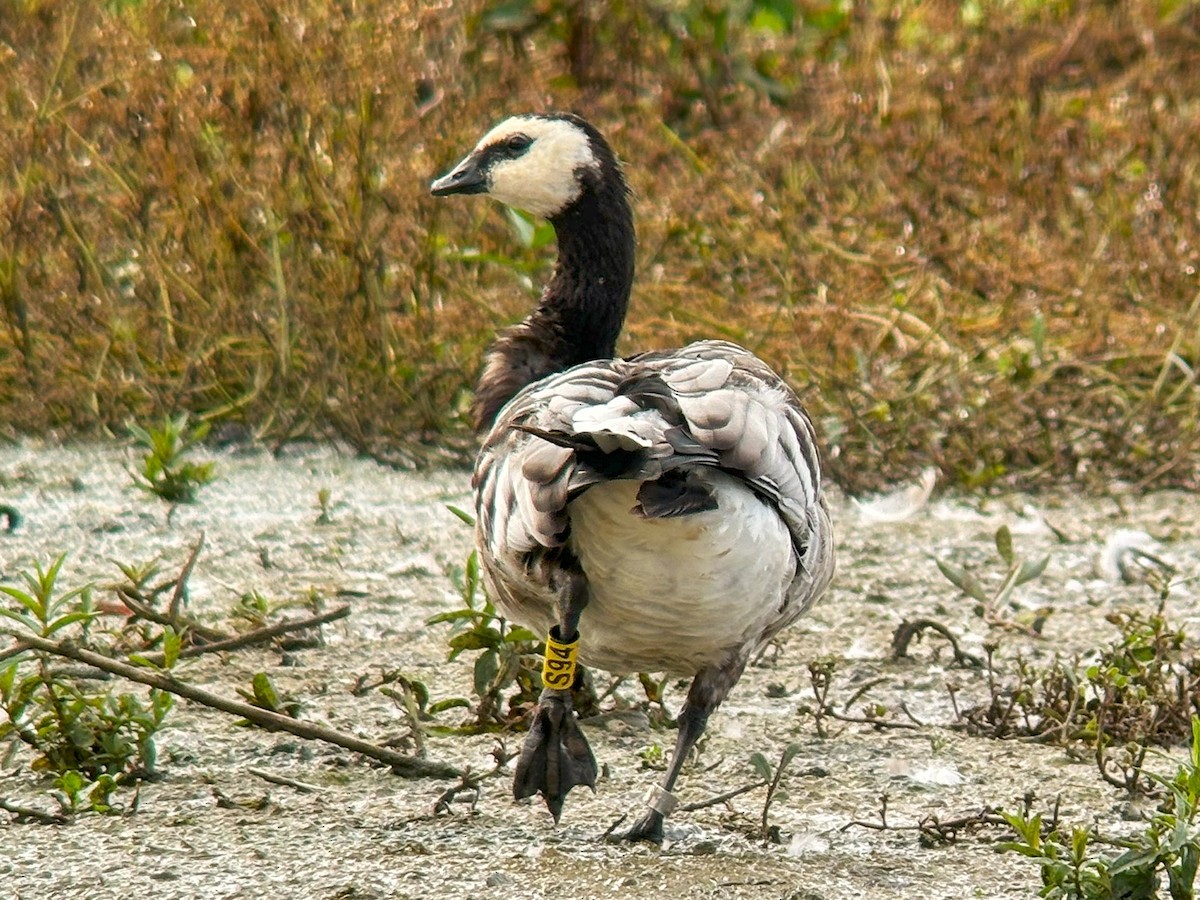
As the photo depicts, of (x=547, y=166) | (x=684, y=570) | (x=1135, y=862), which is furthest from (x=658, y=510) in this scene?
(x=547, y=166)

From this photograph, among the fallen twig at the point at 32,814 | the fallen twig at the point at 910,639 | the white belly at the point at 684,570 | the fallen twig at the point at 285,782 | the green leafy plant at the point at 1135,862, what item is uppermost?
the white belly at the point at 684,570

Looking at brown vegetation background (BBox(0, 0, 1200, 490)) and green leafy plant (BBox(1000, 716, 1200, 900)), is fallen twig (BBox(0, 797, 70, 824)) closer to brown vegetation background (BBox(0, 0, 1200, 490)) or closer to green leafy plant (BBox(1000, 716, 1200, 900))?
green leafy plant (BBox(1000, 716, 1200, 900))

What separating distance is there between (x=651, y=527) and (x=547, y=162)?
1.65 metres

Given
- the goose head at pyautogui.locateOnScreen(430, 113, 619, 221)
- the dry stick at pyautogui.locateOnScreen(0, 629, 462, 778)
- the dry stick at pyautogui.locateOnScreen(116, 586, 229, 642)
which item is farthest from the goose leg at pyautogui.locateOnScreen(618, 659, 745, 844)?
the goose head at pyautogui.locateOnScreen(430, 113, 619, 221)

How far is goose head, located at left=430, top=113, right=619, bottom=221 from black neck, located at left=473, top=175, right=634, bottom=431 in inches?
1.3

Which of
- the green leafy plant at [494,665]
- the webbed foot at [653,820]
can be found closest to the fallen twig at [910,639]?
the green leafy plant at [494,665]

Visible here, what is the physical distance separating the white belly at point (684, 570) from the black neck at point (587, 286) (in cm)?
116

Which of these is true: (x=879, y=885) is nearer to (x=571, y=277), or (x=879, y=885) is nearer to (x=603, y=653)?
(x=603, y=653)

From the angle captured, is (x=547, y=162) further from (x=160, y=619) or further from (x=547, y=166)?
(x=160, y=619)

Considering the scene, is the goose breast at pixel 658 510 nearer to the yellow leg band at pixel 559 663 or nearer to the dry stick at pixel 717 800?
the yellow leg band at pixel 559 663

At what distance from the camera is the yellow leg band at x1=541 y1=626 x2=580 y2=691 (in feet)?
11.7

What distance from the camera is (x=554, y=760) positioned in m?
3.50

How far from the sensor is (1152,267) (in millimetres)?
7453

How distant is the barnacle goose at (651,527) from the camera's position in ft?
10.4
